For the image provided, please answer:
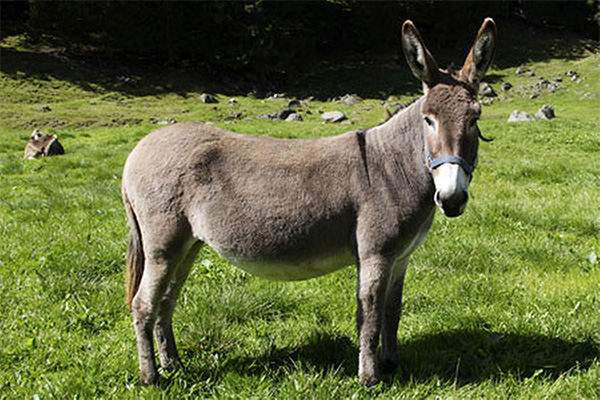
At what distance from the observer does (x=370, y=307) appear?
10.6 ft

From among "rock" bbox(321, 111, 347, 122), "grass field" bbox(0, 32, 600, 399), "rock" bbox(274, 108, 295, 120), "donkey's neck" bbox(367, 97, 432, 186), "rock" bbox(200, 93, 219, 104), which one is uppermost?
"donkey's neck" bbox(367, 97, 432, 186)

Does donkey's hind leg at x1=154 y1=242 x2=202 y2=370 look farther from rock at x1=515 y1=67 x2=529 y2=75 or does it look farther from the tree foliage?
rock at x1=515 y1=67 x2=529 y2=75

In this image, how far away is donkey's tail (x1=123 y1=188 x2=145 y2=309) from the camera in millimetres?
3734

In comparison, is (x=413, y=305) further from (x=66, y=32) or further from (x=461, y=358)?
(x=66, y=32)

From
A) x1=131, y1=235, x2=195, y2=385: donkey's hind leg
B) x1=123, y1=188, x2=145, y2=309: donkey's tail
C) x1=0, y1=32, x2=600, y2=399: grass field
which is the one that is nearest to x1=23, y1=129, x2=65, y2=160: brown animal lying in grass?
x1=0, y1=32, x2=600, y2=399: grass field

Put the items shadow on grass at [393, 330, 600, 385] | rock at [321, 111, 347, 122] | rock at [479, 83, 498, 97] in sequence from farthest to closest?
rock at [479, 83, 498, 97], rock at [321, 111, 347, 122], shadow on grass at [393, 330, 600, 385]

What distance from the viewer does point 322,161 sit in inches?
133

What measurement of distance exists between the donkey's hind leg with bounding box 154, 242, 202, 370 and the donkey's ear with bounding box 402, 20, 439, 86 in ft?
6.93

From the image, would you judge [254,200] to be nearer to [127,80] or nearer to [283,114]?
[283,114]

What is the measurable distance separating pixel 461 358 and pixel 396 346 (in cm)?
53

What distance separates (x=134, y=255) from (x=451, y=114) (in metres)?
2.69

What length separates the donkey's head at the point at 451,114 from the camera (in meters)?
2.77

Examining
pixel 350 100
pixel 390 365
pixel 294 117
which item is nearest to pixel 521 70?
pixel 350 100

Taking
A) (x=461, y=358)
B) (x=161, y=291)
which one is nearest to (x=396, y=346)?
(x=461, y=358)
